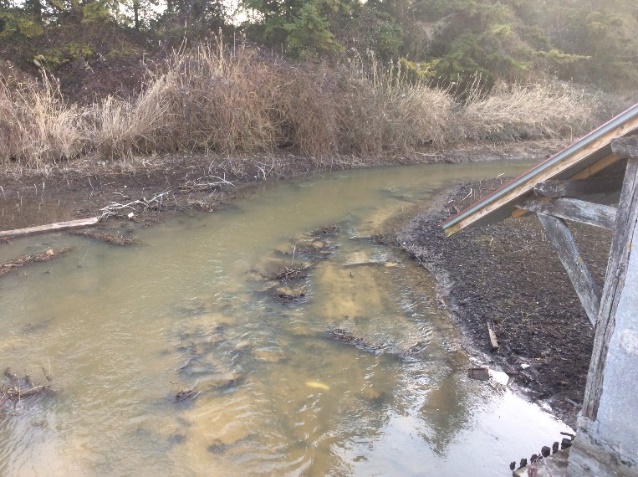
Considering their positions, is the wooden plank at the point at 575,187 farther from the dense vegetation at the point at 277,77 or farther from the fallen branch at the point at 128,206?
the dense vegetation at the point at 277,77

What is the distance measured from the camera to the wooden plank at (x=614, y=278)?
313 centimetres

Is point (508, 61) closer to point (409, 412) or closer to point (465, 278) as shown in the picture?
point (465, 278)

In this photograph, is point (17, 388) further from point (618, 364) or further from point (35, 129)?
point (35, 129)

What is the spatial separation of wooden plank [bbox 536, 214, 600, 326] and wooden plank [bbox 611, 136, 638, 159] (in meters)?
0.81

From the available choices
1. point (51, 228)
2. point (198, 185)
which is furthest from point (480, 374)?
point (198, 185)

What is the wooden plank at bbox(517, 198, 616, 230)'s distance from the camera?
3.43 metres

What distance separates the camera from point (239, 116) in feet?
43.7


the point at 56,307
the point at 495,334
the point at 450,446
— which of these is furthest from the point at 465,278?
the point at 56,307

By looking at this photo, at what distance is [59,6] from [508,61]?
15.8 m

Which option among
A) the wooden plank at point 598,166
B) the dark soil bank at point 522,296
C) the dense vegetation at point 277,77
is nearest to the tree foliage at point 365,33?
the dense vegetation at point 277,77

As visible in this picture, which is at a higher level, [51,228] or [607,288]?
[607,288]

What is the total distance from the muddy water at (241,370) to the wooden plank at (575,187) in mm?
2053

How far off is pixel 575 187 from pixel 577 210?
0.27m

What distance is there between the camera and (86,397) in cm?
493
